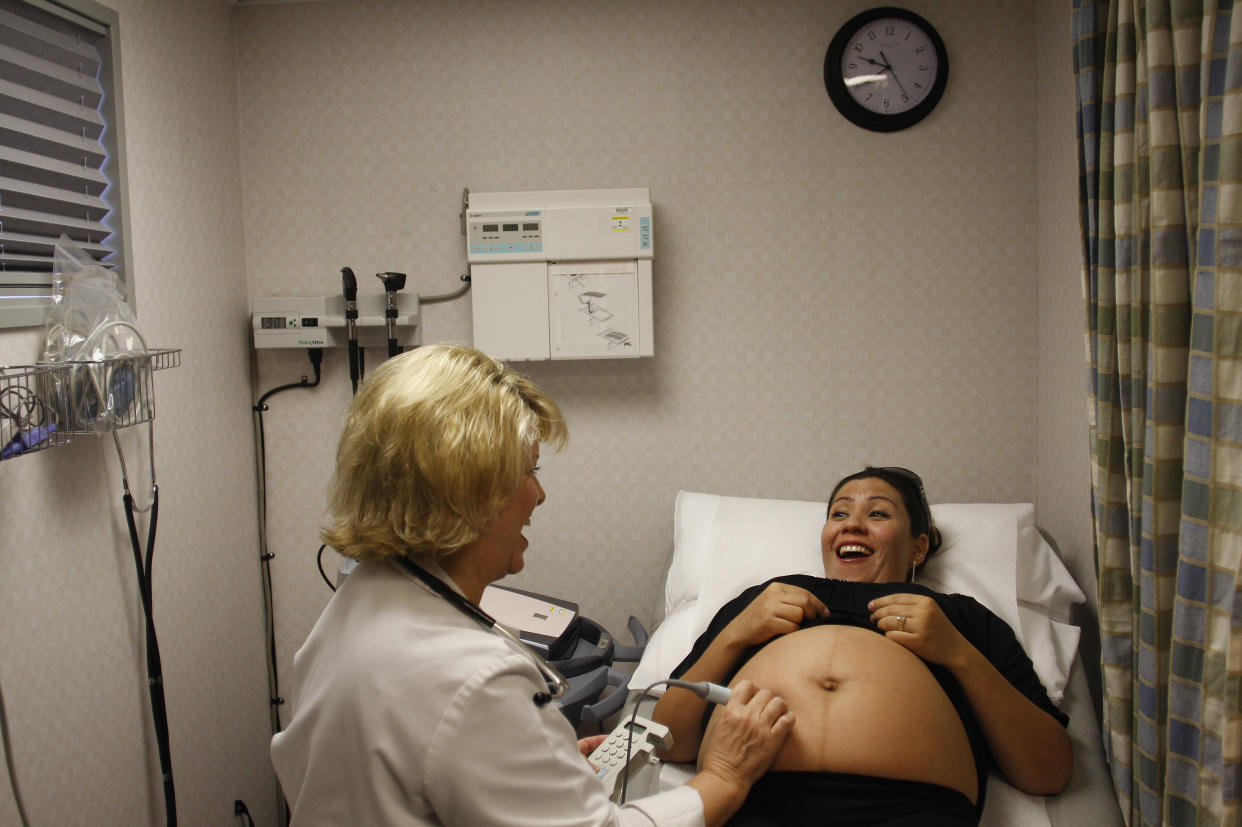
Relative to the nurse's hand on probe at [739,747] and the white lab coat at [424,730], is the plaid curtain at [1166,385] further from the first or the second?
the white lab coat at [424,730]

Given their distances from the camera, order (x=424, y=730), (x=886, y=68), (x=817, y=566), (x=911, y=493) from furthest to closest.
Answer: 1. (x=886, y=68)
2. (x=817, y=566)
3. (x=911, y=493)
4. (x=424, y=730)

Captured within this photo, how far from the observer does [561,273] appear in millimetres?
2432

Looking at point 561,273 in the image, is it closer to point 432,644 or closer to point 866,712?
point 866,712

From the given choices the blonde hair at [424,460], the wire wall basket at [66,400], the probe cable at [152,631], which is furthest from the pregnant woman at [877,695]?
the wire wall basket at [66,400]

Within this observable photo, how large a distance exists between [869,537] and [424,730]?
1.34 meters

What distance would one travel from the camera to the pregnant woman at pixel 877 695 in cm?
150

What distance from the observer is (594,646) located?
7.39 feet

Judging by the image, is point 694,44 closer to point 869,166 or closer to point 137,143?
point 869,166

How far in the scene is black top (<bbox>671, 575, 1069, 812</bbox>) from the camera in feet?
5.53

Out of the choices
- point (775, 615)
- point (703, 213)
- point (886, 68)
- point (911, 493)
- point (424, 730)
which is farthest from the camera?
point (703, 213)

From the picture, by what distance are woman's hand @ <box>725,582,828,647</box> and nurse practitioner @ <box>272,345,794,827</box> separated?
62 centimetres

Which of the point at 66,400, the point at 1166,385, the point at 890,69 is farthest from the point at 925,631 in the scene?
the point at 66,400

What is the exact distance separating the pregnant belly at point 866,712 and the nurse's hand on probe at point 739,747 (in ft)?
0.22

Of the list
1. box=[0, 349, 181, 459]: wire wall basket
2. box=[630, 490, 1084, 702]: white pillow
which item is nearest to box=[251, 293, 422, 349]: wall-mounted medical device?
box=[0, 349, 181, 459]: wire wall basket
